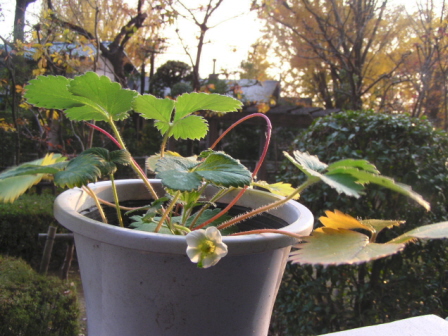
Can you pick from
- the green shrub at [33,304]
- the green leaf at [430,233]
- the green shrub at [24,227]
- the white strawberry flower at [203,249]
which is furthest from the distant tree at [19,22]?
the green leaf at [430,233]

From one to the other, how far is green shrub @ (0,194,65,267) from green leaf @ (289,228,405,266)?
3.18 meters

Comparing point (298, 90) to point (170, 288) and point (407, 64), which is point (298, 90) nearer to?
point (407, 64)

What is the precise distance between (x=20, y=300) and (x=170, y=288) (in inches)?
50.9

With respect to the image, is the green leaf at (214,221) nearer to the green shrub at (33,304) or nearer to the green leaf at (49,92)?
the green leaf at (49,92)

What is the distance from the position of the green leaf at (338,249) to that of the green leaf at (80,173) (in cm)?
29

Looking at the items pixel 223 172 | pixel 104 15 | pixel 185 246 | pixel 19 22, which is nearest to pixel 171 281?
pixel 185 246

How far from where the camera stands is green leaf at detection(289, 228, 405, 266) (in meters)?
0.37

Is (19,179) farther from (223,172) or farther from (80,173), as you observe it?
(223,172)

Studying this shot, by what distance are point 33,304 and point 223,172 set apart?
143 centimetres

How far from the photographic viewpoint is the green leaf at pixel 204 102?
0.62m

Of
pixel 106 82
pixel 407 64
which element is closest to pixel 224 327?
pixel 106 82

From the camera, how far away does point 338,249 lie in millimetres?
407

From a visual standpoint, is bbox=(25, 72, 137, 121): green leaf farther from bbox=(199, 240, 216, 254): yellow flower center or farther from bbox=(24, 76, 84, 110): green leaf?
bbox=(199, 240, 216, 254): yellow flower center

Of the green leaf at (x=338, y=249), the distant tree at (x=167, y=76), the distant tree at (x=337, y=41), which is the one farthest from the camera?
the distant tree at (x=167, y=76)
